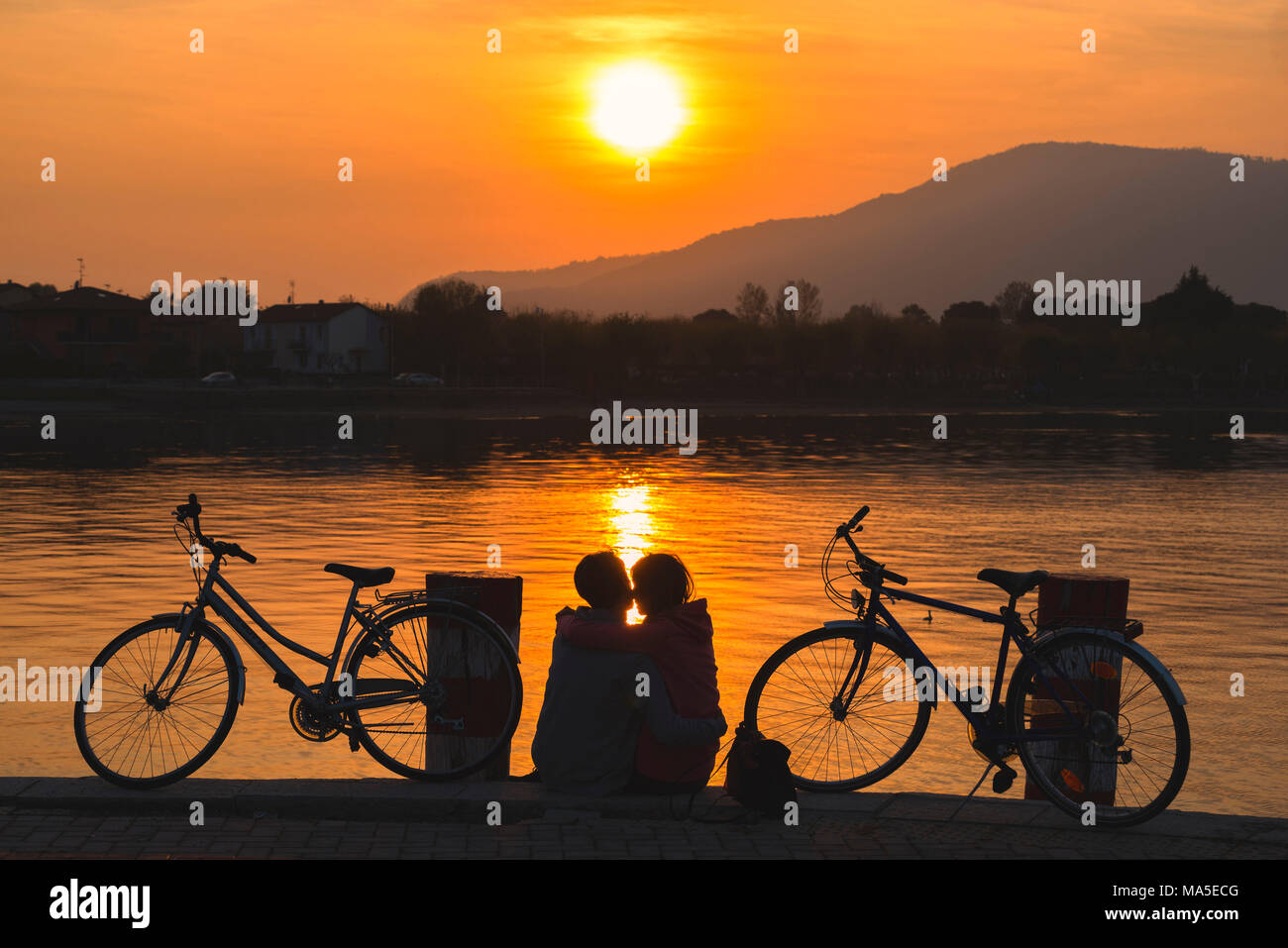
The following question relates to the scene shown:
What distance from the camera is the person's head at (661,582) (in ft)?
21.0

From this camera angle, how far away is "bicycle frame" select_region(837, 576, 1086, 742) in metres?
6.37

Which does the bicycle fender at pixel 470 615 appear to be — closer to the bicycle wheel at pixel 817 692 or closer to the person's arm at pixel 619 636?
the person's arm at pixel 619 636

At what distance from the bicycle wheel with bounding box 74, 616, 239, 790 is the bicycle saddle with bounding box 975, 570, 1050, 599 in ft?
11.2

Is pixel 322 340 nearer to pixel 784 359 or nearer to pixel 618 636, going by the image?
pixel 784 359

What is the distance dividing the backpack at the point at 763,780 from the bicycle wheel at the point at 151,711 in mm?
2301

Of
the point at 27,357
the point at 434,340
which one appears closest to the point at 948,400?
the point at 434,340

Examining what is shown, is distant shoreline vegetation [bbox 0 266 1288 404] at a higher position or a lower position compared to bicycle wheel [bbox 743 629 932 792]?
higher

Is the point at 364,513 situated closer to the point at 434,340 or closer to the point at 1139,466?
the point at 1139,466

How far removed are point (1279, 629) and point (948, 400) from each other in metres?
116

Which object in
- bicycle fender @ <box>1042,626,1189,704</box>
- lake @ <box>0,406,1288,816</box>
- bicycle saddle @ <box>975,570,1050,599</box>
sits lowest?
lake @ <box>0,406,1288,816</box>

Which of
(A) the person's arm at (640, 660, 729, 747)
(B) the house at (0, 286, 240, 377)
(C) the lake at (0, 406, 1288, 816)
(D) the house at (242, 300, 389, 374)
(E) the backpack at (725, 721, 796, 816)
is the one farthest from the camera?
(D) the house at (242, 300, 389, 374)

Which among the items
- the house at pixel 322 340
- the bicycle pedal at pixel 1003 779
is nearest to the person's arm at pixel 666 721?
the bicycle pedal at pixel 1003 779

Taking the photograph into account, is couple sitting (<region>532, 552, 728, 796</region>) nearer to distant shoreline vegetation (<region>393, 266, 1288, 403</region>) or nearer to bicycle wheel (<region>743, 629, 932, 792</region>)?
bicycle wheel (<region>743, 629, 932, 792</region>)

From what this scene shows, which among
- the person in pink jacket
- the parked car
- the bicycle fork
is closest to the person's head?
the person in pink jacket
